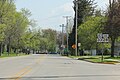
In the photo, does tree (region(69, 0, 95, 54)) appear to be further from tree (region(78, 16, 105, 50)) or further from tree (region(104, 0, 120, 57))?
tree (region(104, 0, 120, 57))

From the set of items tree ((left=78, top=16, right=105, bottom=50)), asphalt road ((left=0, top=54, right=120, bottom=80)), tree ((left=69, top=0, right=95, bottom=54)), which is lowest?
asphalt road ((left=0, top=54, right=120, bottom=80))

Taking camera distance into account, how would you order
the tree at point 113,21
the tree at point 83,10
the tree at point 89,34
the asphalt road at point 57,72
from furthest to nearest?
1. the tree at point 83,10
2. the tree at point 89,34
3. the tree at point 113,21
4. the asphalt road at point 57,72

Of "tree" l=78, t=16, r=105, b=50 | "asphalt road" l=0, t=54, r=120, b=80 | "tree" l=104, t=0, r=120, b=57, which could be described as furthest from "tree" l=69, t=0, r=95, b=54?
"asphalt road" l=0, t=54, r=120, b=80

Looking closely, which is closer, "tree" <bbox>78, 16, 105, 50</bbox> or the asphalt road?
the asphalt road

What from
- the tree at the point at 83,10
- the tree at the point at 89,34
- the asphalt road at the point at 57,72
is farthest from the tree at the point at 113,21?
the tree at the point at 83,10

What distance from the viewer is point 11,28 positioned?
97.9m

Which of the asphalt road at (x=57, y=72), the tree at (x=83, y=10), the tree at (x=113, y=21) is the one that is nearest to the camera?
the asphalt road at (x=57, y=72)

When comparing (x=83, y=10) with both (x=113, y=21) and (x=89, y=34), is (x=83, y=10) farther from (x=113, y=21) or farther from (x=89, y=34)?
(x=113, y=21)

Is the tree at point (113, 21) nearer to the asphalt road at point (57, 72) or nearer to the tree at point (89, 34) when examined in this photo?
the tree at point (89, 34)

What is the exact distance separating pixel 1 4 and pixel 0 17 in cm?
295

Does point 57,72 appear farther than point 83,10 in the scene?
No

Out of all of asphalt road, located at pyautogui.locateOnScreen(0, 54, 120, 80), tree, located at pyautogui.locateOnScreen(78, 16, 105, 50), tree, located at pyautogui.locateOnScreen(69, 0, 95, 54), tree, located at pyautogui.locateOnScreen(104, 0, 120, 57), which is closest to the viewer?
asphalt road, located at pyautogui.locateOnScreen(0, 54, 120, 80)

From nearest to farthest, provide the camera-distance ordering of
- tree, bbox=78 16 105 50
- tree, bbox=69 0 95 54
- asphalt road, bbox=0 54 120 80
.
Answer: asphalt road, bbox=0 54 120 80, tree, bbox=78 16 105 50, tree, bbox=69 0 95 54

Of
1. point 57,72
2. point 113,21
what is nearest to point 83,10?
point 113,21
